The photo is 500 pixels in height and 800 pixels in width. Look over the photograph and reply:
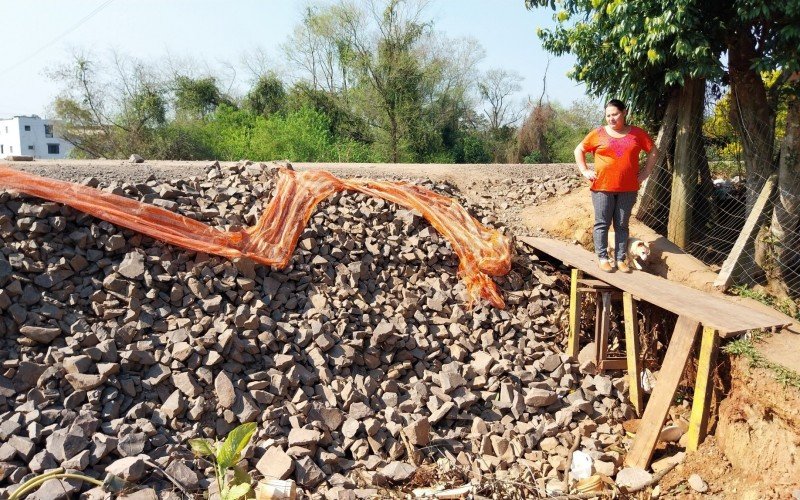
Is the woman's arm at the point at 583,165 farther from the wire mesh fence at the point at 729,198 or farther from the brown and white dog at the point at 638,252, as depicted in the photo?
the wire mesh fence at the point at 729,198

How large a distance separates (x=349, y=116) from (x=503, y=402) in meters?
16.7

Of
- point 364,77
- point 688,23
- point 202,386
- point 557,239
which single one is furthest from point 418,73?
point 202,386

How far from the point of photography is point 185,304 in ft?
16.6

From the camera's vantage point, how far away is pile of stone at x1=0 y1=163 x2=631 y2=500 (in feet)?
13.8

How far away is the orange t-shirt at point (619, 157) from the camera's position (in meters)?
5.37

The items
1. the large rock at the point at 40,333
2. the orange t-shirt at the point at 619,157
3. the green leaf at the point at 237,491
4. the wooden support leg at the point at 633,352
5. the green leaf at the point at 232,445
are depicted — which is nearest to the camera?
the green leaf at the point at 237,491

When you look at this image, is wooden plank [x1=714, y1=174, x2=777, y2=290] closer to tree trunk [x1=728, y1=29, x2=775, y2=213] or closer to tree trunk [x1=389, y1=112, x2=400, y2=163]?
tree trunk [x1=728, y1=29, x2=775, y2=213]

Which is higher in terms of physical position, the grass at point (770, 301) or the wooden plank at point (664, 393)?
the grass at point (770, 301)

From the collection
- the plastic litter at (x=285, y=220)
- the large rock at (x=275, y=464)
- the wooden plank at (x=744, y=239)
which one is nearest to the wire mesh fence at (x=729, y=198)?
the wooden plank at (x=744, y=239)

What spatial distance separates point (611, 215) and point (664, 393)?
176 centimetres

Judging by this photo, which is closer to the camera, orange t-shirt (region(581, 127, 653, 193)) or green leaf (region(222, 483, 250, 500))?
green leaf (region(222, 483, 250, 500))

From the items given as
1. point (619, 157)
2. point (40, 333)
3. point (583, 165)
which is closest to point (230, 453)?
point (40, 333)

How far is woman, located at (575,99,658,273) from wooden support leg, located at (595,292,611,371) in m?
0.29

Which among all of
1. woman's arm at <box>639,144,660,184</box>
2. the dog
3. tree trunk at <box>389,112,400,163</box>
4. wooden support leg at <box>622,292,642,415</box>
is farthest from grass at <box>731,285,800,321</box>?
tree trunk at <box>389,112,400,163</box>
